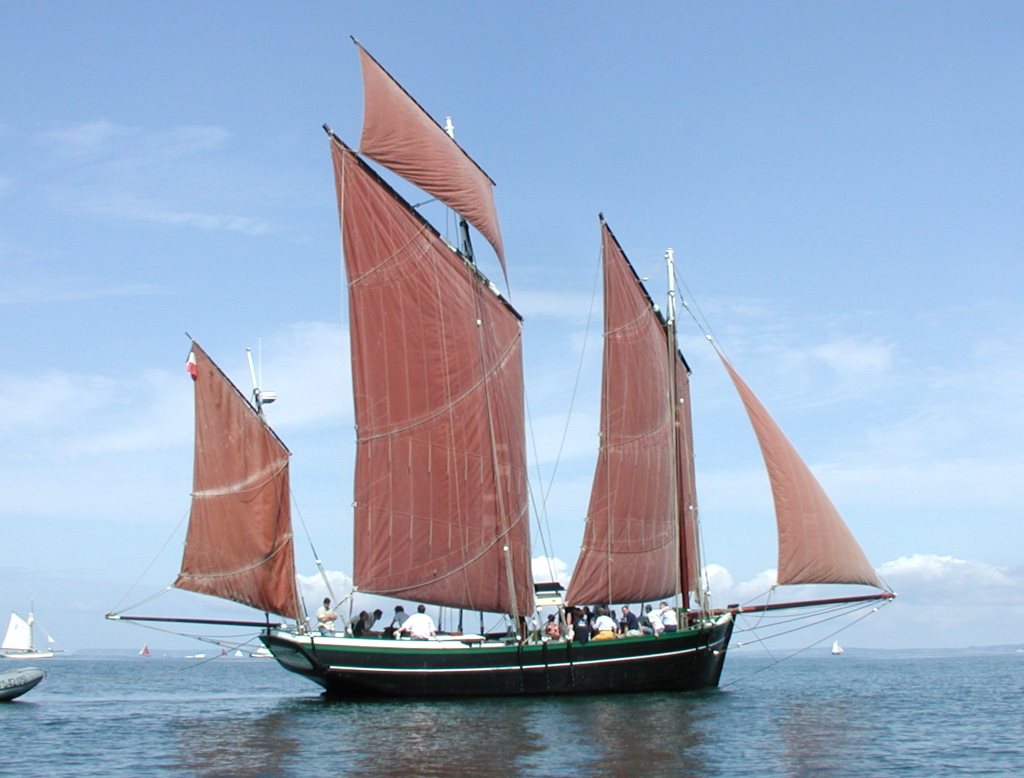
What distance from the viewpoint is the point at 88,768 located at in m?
31.3

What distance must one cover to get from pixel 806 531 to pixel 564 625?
1009 cm

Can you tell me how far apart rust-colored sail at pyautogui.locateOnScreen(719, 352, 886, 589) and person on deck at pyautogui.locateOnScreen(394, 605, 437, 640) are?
43.5ft

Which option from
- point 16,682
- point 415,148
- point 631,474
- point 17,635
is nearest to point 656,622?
point 631,474

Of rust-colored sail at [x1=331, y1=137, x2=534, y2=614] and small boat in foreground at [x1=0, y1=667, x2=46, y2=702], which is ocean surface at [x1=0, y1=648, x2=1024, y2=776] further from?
rust-colored sail at [x1=331, y1=137, x2=534, y2=614]

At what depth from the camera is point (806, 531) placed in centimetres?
4428

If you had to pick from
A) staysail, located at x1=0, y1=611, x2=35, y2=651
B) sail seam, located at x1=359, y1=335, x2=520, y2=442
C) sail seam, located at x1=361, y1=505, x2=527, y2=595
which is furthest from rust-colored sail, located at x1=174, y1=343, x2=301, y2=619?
staysail, located at x1=0, y1=611, x2=35, y2=651

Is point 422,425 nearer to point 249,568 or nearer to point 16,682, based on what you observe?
point 249,568

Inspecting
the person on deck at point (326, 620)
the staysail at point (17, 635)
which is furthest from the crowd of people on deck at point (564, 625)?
the staysail at point (17, 635)

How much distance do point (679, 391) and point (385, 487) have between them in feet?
44.3

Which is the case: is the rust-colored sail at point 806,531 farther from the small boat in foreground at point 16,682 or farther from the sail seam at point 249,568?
the small boat in foreground at point 16,682

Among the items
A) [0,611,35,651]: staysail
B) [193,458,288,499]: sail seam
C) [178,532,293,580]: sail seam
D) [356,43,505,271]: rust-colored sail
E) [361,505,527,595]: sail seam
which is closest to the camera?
[361,505,527,595]: sail seam

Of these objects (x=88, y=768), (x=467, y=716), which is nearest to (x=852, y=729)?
(x=467, y=716)

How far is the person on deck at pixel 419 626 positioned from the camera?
45125 mm

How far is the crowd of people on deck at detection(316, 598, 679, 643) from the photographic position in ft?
149
